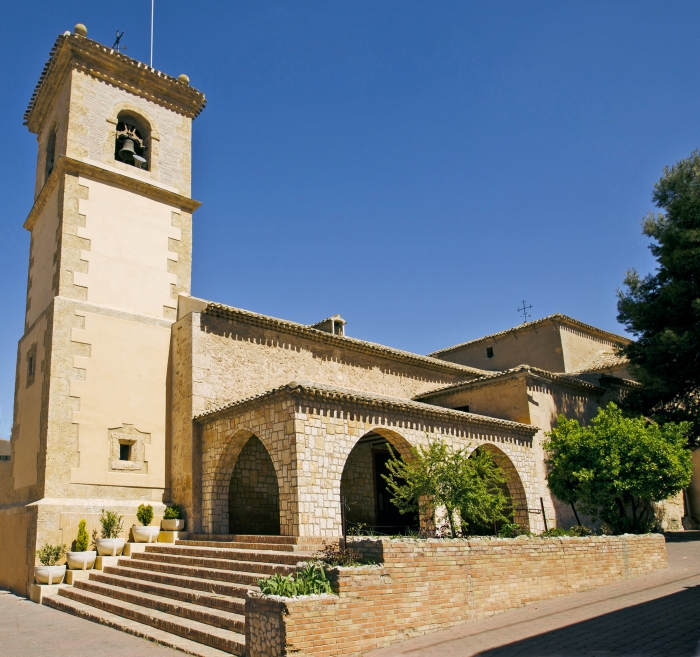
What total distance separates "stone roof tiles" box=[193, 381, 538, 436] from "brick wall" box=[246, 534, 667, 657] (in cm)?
397

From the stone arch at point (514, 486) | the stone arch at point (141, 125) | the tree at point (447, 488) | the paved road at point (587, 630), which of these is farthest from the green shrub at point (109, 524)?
the stone arch at point (141, 125)

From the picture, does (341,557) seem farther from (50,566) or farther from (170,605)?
(50,566)

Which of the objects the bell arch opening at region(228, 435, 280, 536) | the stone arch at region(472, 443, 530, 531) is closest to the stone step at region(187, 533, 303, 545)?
the bell arch opening at region(228, 435, 280, 536)

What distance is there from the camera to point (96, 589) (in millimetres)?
11875

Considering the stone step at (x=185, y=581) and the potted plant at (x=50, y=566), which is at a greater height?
the potted plant at (x=50, y=566)

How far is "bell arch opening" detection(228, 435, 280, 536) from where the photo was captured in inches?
597

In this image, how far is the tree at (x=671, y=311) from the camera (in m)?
19.1

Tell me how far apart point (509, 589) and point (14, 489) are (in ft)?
39.3

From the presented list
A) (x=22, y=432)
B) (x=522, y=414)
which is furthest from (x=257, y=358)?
(x=522, y=414)

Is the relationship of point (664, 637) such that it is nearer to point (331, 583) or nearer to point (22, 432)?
point (331, 583)

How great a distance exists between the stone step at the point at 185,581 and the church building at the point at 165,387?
147 centimetres

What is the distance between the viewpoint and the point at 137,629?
9023 millimetres

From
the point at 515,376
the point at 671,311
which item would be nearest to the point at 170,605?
the point at 515,376

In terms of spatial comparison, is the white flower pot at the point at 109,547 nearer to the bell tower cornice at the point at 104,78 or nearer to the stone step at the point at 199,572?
the stone step at the point at 199,572
